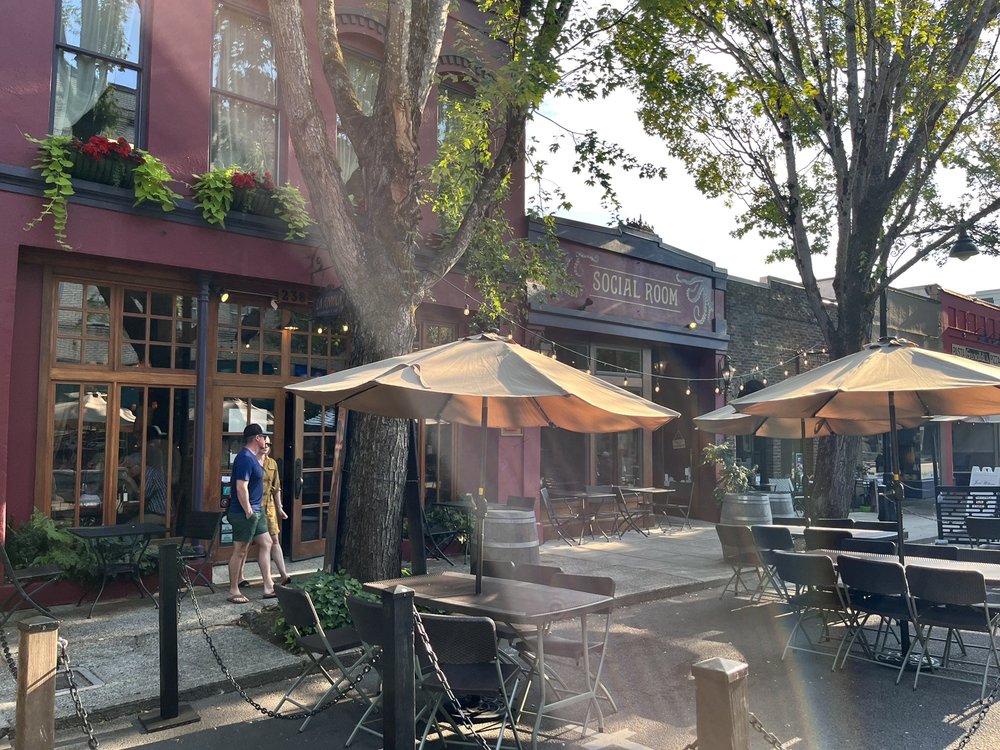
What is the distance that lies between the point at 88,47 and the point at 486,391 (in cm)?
674

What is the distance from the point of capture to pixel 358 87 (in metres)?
10.8

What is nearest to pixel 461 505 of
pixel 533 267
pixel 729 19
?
pixel 533 267

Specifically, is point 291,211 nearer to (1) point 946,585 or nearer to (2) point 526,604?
(2) point 526,604

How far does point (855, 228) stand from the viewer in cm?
1146

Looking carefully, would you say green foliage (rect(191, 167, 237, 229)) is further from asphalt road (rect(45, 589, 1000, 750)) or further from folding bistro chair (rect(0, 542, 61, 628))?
asphalt road (rect(45, 589, 1000, 750))

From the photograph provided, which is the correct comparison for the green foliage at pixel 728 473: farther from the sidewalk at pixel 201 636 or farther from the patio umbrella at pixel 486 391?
the patio umbrella at pixel 486 391

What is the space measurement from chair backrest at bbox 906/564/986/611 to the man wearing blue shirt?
18.9 ft

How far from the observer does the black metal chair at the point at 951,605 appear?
5.43 metres

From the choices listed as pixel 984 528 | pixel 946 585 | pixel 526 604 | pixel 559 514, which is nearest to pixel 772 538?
pixel 946 585

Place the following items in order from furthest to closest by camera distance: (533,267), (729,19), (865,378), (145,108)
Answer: (729,19), (533,267), (145,108), (865,378)

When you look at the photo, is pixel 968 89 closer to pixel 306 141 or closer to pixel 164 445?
pixel 306 141

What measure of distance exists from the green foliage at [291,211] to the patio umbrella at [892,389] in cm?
537

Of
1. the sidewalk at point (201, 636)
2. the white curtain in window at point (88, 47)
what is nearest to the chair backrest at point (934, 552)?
the sidewalk at point (201, 636)

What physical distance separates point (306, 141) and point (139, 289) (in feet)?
10.5
